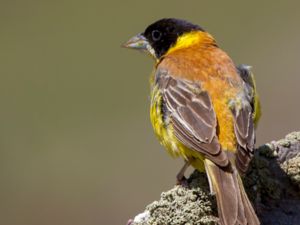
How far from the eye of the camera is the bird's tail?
597cm

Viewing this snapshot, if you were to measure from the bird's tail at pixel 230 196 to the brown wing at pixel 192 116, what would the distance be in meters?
0.06

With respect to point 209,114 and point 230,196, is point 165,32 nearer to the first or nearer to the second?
point 209,114

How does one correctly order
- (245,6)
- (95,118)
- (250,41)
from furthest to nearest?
1. (245,6)
2. (250,41)
3. (95,118)

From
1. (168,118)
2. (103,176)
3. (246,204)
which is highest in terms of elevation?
(168,118)

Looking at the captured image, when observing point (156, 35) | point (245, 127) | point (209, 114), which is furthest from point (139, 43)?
point (245, 127)

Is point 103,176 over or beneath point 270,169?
beneath

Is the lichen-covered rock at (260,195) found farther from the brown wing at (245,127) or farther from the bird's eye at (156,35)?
the bird's eye at (156,35)

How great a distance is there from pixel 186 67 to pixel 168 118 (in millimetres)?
529

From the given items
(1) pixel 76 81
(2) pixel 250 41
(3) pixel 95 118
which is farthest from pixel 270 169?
(2) pixel 250 41

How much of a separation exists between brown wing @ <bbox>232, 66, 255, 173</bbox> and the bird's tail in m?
0.09

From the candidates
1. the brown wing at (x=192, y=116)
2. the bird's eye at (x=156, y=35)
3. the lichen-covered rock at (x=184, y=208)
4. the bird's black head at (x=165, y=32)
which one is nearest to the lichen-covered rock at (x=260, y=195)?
the lichen-covered rock at (x=184, y=208)

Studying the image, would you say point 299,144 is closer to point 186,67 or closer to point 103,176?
point 186,67

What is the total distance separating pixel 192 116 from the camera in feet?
22.3

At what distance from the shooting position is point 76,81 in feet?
50.8
